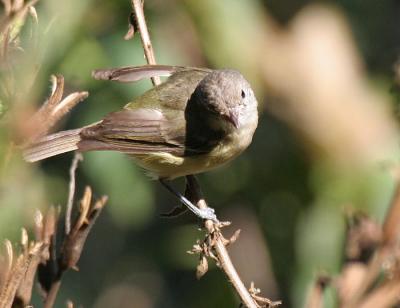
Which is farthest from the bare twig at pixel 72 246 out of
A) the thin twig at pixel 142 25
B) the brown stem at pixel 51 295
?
the thin twig at pixel 142 25

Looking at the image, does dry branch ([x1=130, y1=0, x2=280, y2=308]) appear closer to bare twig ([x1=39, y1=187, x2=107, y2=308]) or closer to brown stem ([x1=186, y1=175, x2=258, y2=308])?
brown stem ([x1=186, y1=175, x2=258, y2=308])

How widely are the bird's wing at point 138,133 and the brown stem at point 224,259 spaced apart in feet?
0.70

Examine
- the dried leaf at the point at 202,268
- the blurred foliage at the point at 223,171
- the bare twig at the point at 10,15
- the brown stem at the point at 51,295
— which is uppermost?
the bare twig at the point at 10,15

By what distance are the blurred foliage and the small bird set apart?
0.15 m

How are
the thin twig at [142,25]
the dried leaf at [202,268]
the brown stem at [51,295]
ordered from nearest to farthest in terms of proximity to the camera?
1. the brown stem at [51,295]
2. the dried leaf at [202,268]
3. the thin twig at [142,25]

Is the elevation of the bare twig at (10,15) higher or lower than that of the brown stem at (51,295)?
higher

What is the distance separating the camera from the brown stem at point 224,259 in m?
1.77

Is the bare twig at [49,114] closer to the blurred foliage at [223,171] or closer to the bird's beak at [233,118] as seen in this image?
the blurred foliage at [223,171]

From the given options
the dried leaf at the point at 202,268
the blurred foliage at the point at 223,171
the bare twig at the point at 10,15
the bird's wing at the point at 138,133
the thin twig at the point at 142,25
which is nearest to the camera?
the bare twig at the point at 10,15

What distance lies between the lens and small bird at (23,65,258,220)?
10.7 ft

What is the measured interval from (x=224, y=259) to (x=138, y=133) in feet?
3.92

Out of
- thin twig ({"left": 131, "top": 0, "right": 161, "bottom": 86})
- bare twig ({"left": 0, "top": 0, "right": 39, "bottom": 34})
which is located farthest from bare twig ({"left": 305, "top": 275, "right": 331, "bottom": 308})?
thin twig ({"left": 131, "top": 0, "right": 161, "bottom": 86})

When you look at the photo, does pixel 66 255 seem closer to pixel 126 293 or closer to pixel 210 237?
pixel 210 237

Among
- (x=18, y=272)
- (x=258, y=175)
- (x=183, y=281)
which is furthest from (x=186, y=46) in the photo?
(x=18, y=272)
